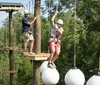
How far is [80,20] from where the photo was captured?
13.6 meters

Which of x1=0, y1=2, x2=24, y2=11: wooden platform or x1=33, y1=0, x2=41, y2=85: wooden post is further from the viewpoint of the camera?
x1=0, y1=2, x2=24, y2=11: wooden platform

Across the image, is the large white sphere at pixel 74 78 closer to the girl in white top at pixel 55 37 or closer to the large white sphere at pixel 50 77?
the large white sphere at pixel 50 77

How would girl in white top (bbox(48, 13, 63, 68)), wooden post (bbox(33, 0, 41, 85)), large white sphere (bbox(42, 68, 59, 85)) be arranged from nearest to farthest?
large white sphere (bbox(42, 68, 59, 85)), girl in white top (bbox(48, 13, 63, 68)), wooden post (bbox(33, 0, 41, 85))

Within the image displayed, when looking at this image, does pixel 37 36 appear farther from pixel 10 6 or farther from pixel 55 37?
pixel 10 6

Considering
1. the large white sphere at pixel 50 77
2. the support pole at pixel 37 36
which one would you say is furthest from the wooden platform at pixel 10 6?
the large white sphere at pixel 50 77

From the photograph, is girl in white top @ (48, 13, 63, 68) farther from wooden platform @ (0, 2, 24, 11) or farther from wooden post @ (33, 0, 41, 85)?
A: wooden platform @ (0, 2, 24, 11)

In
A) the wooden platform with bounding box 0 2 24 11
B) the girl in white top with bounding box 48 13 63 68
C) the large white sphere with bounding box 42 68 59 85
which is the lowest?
the large white sphere with bounding box 42 68 59 85

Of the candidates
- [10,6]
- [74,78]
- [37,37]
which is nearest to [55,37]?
[37,37]

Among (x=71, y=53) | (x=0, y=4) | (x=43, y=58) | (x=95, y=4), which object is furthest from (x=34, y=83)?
(x=71, y=53)

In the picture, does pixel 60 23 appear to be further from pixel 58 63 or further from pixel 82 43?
pixel 58 63

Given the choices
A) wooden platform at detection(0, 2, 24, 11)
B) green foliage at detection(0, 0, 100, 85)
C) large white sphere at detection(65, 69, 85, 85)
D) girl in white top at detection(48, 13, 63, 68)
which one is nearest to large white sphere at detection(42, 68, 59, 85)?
large white sphere at detection(65, 69, 85, 85)

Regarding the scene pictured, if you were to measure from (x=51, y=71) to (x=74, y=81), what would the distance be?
1.41 feet

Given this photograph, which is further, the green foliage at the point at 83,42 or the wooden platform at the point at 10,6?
the green foliage at the point at 83,42

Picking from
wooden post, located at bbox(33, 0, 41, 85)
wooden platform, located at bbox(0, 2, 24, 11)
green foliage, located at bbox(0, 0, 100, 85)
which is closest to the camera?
wooden post, located at bbox(33, 0, 41, 85)
